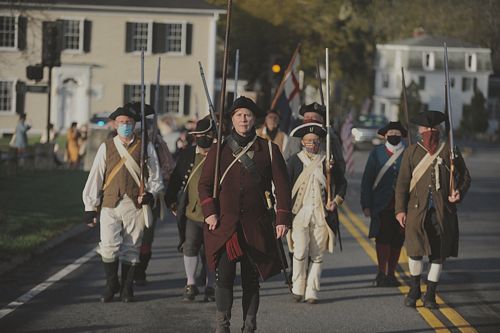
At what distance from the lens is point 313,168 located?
11914 millimetres

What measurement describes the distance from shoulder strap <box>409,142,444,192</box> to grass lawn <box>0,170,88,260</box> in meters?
5.32

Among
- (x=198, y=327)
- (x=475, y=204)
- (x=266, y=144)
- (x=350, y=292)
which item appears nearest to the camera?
(x=266, y=144)

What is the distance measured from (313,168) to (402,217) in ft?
3.28

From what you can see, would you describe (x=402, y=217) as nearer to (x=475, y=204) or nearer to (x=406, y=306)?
(x=406, y=306)

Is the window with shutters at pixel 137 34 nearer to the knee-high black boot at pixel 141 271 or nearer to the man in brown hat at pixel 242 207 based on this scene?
the knee-high black boot at pixel 141 271

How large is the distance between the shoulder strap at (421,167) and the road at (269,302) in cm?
118

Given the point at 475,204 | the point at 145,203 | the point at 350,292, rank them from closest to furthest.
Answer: the point at 145,203 → the point at 350,292 → the point at 475,204

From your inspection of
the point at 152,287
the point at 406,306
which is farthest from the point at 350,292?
the point at 152,287

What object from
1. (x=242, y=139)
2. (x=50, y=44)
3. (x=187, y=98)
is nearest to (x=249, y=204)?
(x=242, y=139)

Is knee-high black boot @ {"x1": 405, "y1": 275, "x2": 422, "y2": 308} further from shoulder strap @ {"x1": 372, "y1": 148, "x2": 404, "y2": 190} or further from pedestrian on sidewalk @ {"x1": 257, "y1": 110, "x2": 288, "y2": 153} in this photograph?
pedestrian on sidewalk @ {"x1": 257, "y1": 110, "x2": 288, "y2": 153}

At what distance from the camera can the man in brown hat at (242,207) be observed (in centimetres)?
915

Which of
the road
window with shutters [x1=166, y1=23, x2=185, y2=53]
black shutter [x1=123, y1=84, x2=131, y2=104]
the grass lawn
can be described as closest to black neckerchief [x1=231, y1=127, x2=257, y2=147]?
the road

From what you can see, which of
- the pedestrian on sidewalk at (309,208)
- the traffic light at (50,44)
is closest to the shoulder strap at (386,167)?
the pedestrian on sidewalk at (309,208)

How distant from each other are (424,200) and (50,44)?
18.2 meters
